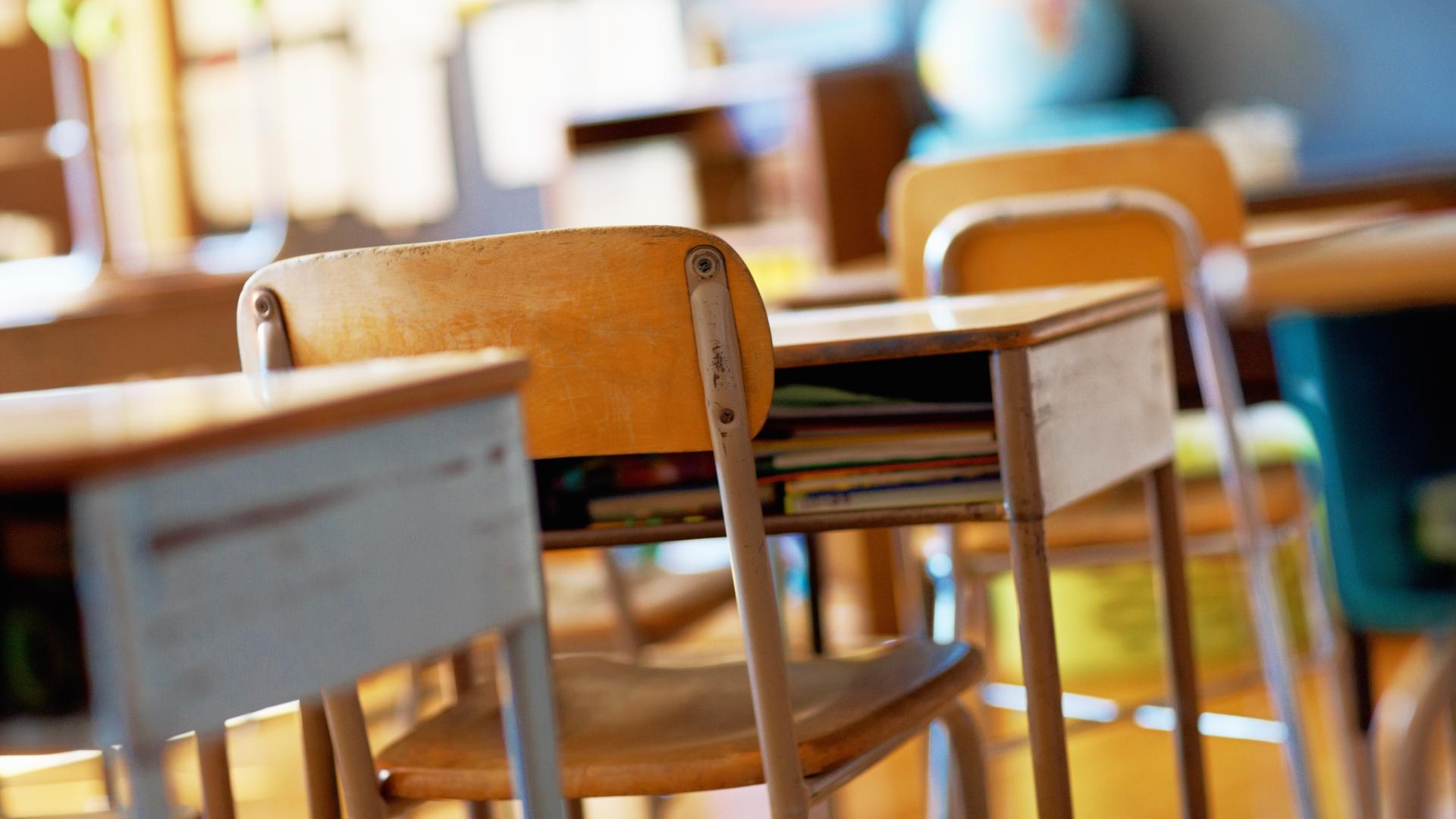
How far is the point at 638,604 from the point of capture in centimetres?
231

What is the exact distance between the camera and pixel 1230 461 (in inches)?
70.3

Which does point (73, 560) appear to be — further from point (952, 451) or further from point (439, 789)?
point (952, 451)

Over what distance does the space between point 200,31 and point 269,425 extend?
4.51 meters

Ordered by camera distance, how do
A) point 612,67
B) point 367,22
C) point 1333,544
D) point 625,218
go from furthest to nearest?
point 367,22 → point 612,67 → point 625,218 → point 1333,544

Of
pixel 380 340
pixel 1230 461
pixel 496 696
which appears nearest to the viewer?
pixel 380 340

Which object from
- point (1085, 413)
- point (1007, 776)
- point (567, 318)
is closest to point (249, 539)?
point (567, 318)

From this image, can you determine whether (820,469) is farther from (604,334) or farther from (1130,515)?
(1130,515)

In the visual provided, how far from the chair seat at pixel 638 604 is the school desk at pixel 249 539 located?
3.93ft

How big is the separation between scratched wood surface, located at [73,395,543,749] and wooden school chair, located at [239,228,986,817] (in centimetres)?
22

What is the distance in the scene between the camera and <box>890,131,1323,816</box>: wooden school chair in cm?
182

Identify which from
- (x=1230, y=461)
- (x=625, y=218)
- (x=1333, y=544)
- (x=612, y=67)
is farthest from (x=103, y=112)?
(x=1333, y=544)

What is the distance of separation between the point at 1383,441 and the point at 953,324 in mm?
504

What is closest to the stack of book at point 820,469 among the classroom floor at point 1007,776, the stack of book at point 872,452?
the stack of book at point 872,452

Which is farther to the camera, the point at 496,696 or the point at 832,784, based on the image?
the point at 496,696
